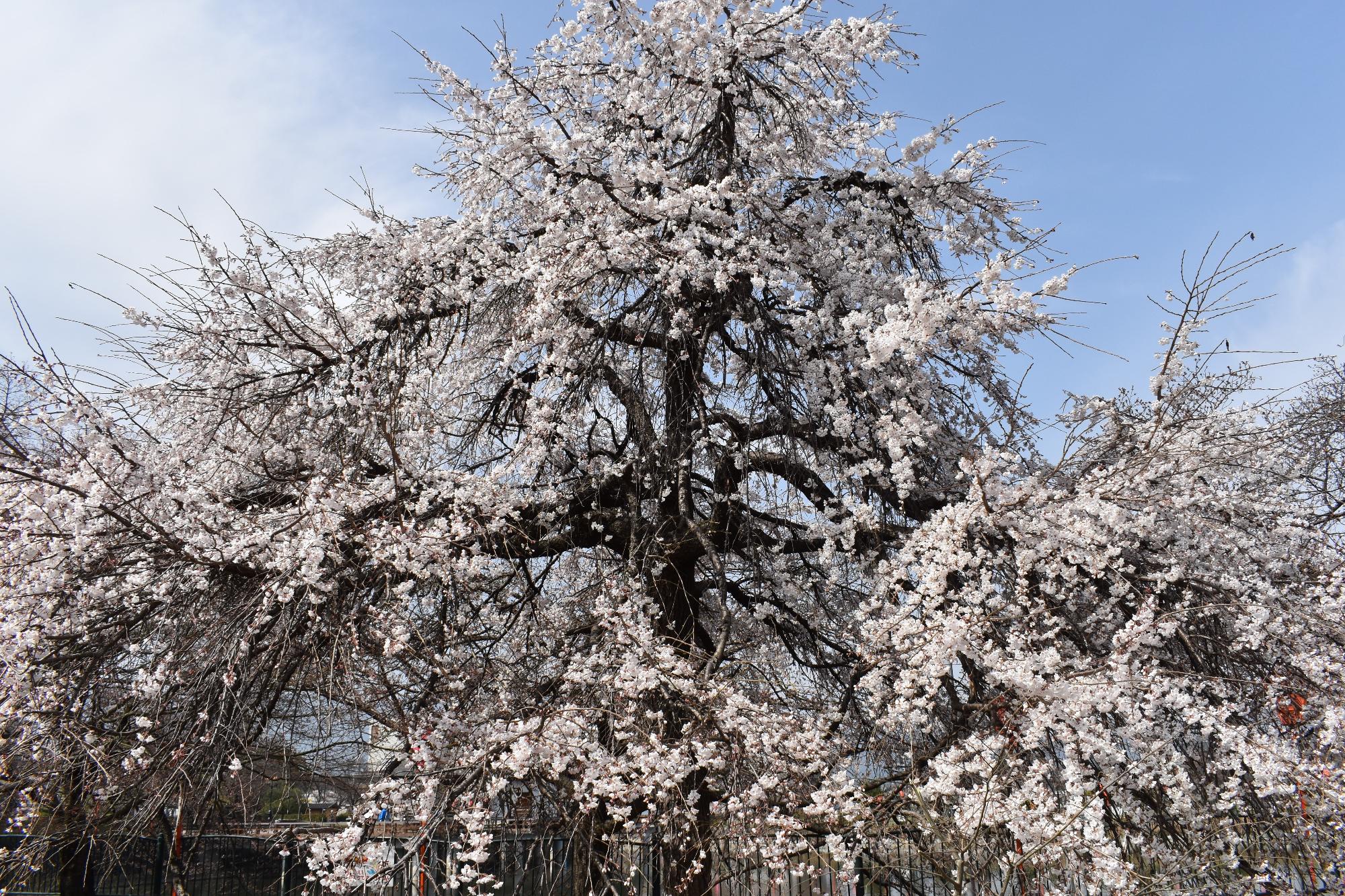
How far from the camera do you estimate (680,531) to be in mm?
7016

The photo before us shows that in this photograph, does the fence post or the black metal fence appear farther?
the fence post

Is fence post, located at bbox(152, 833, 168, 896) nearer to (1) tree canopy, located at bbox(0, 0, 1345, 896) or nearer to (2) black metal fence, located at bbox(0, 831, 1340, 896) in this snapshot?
(2) black metal fence, located at bbox(0, 831, 1340, 896)

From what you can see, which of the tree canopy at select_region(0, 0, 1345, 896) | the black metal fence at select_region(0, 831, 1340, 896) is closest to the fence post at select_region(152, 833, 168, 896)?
the black metal fence at select_region(0, 831, 1340, 896)

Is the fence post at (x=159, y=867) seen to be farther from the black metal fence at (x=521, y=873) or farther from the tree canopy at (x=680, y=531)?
the tree canopy at (x=680, y=531)

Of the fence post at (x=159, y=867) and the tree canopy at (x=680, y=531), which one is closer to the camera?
the tree canopy at (x=680, y=531)

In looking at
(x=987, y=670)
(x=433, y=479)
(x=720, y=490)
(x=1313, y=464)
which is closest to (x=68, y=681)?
(x=433, y=479)

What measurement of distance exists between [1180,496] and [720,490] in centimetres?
317

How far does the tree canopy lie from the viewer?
4996 mm

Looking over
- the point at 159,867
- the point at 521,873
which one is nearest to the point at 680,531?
the point at 521,873

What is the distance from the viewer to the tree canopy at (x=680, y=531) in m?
5.00

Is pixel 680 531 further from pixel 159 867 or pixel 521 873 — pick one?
pixel 159 867

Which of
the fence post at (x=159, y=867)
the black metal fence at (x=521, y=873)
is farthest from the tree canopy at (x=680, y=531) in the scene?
the fence post at (x=159, y=867)

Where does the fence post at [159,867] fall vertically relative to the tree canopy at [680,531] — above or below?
below

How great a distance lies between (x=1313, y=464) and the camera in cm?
988
